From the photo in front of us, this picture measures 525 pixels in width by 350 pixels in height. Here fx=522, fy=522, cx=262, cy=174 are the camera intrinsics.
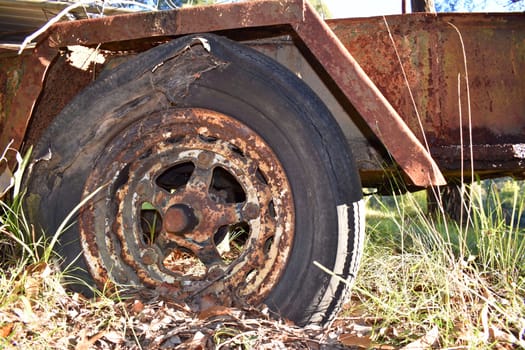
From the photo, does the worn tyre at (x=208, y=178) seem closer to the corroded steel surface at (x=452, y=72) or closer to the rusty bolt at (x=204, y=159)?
the rusty bolt at (x=204, y=159)

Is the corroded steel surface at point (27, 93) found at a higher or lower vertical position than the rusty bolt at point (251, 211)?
higher

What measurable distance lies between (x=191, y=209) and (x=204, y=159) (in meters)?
0.19

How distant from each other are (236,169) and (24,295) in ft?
2.93

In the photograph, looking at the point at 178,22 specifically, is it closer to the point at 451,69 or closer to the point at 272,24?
the point at 272,24

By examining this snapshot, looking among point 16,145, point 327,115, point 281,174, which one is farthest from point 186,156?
point 16,145

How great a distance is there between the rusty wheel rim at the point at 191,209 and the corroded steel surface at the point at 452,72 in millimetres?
797

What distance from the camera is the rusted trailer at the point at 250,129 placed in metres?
1.73

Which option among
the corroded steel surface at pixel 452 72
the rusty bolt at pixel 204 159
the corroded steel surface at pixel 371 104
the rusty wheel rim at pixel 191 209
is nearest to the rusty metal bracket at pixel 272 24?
the corroded steel surface at pixel 371 104

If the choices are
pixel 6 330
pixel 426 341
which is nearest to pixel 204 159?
pixel 6 330

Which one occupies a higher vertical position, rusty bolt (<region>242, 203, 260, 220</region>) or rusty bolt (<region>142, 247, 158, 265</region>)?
rusty bolt (<region>242, 203, 260, 220</region>)

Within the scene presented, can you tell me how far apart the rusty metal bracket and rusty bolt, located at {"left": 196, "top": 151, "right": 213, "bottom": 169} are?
17.5 inches

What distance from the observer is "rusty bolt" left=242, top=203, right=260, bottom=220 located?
1845mm

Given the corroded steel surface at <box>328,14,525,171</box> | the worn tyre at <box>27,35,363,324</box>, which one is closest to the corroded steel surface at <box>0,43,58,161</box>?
the worn tyre at <box>27,35,363,324</box>

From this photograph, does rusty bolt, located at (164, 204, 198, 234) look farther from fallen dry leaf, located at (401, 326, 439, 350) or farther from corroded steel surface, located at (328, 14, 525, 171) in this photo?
corroded steel surface, located at (328, 14, 525, 171)
